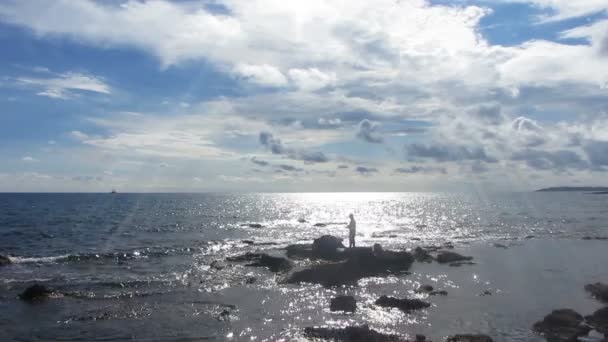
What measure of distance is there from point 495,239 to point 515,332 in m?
44.2

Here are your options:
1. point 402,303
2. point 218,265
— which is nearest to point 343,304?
point 402,303

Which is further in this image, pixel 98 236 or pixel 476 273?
pixel 98 236

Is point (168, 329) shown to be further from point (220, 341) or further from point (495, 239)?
point (495, 239)

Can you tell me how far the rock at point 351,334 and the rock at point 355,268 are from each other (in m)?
10.9

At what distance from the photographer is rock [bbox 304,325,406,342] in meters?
20.9

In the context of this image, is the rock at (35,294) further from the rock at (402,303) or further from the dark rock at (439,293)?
the dark rock at (439,293)

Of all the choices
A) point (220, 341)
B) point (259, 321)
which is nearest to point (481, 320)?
point (259, 321)

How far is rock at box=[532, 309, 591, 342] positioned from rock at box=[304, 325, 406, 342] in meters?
7.34

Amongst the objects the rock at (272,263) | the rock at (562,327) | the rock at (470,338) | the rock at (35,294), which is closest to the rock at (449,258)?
the rock at (272,263)

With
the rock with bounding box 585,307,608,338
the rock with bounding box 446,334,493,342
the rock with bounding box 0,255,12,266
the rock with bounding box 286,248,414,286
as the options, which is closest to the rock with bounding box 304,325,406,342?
the rock with bounding box 446,334,493,342

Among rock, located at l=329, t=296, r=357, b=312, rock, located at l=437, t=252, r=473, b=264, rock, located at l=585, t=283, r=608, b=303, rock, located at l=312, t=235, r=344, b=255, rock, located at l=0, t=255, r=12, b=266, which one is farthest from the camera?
rock, located at l=312, t=235, r=344, b=255

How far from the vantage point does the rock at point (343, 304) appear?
26.3 meters

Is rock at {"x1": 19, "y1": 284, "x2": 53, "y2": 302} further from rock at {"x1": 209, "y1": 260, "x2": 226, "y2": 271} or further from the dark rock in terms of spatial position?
the dark rock

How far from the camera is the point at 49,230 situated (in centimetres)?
7450
